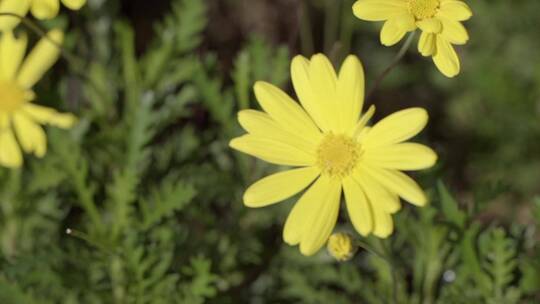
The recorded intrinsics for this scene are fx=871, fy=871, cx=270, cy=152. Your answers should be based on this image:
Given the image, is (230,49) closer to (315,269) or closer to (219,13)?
(219,13)

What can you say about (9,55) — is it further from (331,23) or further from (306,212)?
(331,23)

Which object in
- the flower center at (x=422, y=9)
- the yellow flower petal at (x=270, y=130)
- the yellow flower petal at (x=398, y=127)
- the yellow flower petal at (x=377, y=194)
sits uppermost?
the flower center at (x=422, y=9)

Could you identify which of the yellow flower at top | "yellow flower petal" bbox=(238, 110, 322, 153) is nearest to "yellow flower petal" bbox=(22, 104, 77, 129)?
the yellow flower at top

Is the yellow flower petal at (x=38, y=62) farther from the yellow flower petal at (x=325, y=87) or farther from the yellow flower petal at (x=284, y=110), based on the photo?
the yellow flower petal at (x=325, y=87)

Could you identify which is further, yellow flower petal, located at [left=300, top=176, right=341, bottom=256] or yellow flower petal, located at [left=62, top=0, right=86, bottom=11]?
yellow flower petal, located at [left=62, top=0, right=86, bottom=11]

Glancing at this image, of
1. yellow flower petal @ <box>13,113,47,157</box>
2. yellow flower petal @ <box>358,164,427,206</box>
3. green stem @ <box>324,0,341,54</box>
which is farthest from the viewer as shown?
green stem @ <box>324,0,341,54</box>

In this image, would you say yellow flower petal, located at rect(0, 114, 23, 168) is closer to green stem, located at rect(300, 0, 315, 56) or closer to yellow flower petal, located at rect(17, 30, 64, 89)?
yellow flower petal, located at rect(17, 30, 64, 89)

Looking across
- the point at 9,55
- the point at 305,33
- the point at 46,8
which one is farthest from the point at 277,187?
the point at 305,33

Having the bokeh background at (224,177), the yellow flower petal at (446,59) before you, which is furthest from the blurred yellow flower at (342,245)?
the yellow flower petal at (446,59)
